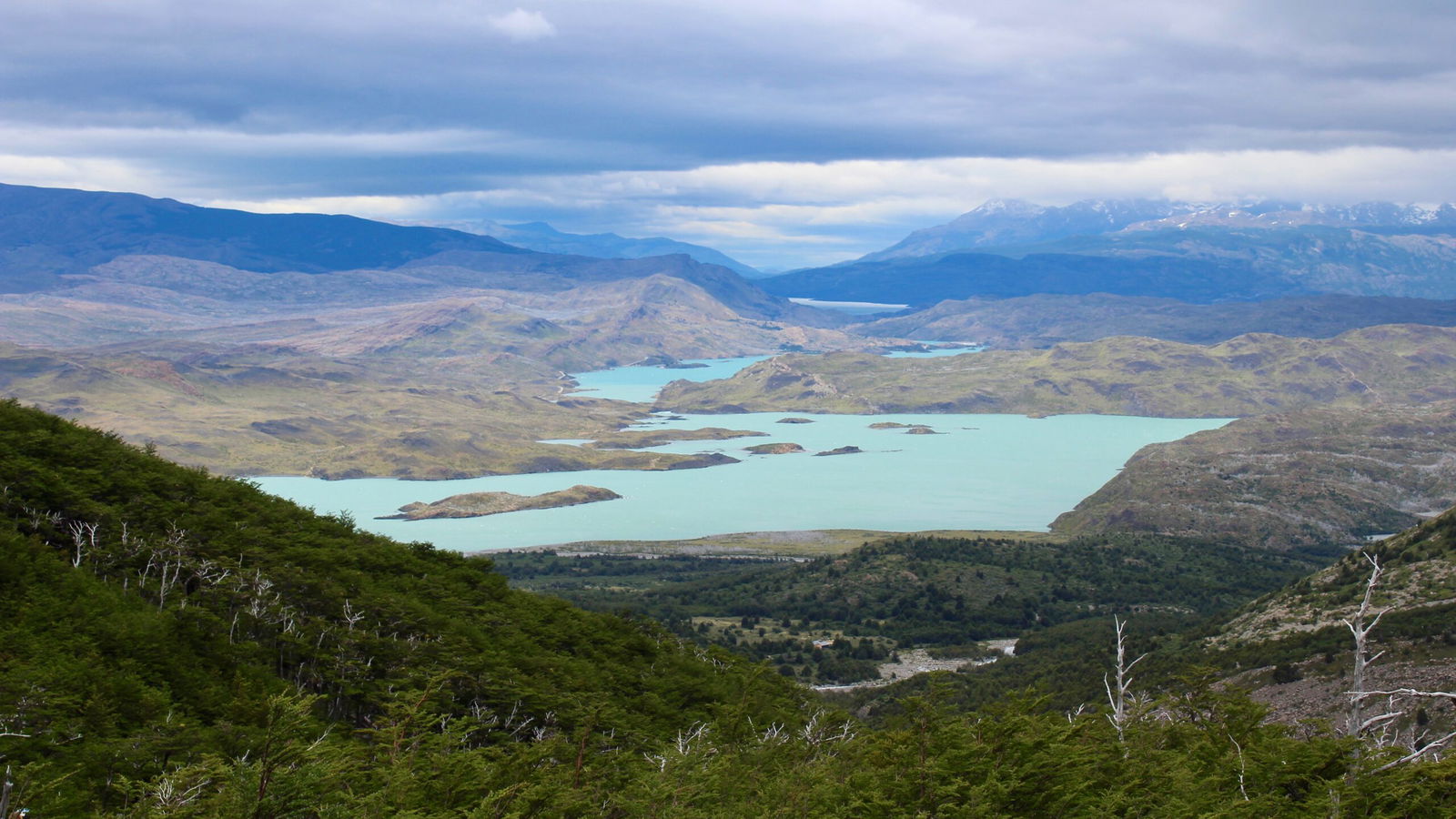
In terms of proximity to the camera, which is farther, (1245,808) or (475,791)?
(475,791)

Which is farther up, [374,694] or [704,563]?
[374,694]

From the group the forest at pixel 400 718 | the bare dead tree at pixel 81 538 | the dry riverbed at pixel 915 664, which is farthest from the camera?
the dry riverbed at pixel 915 664

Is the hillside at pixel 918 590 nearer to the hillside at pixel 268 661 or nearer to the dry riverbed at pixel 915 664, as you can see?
the dry riverbed at pixel 915 664

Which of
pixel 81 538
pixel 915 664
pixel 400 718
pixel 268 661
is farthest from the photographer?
pixel 915 664

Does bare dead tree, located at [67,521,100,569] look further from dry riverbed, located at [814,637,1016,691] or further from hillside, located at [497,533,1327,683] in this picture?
hillside, located at [497,533,1327,683]

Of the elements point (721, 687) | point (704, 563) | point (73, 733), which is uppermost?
point (73, 733)

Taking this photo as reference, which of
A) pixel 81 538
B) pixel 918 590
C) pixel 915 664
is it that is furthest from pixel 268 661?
pixel 918 590

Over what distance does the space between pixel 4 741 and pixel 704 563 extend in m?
153

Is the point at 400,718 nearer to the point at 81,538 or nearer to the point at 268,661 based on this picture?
the point at 268,661

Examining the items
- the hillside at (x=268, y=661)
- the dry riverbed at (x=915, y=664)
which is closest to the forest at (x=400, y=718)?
the hillside at (x=268, y=661)

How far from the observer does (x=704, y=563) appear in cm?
17088

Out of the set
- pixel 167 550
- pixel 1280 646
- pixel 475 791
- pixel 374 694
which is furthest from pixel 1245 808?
pixel 1280 646

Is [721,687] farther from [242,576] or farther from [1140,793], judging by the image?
[1140,793]

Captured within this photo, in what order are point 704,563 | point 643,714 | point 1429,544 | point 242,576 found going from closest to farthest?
point 242,576 → point 643,714 → point 1429,544 → point 704,563
